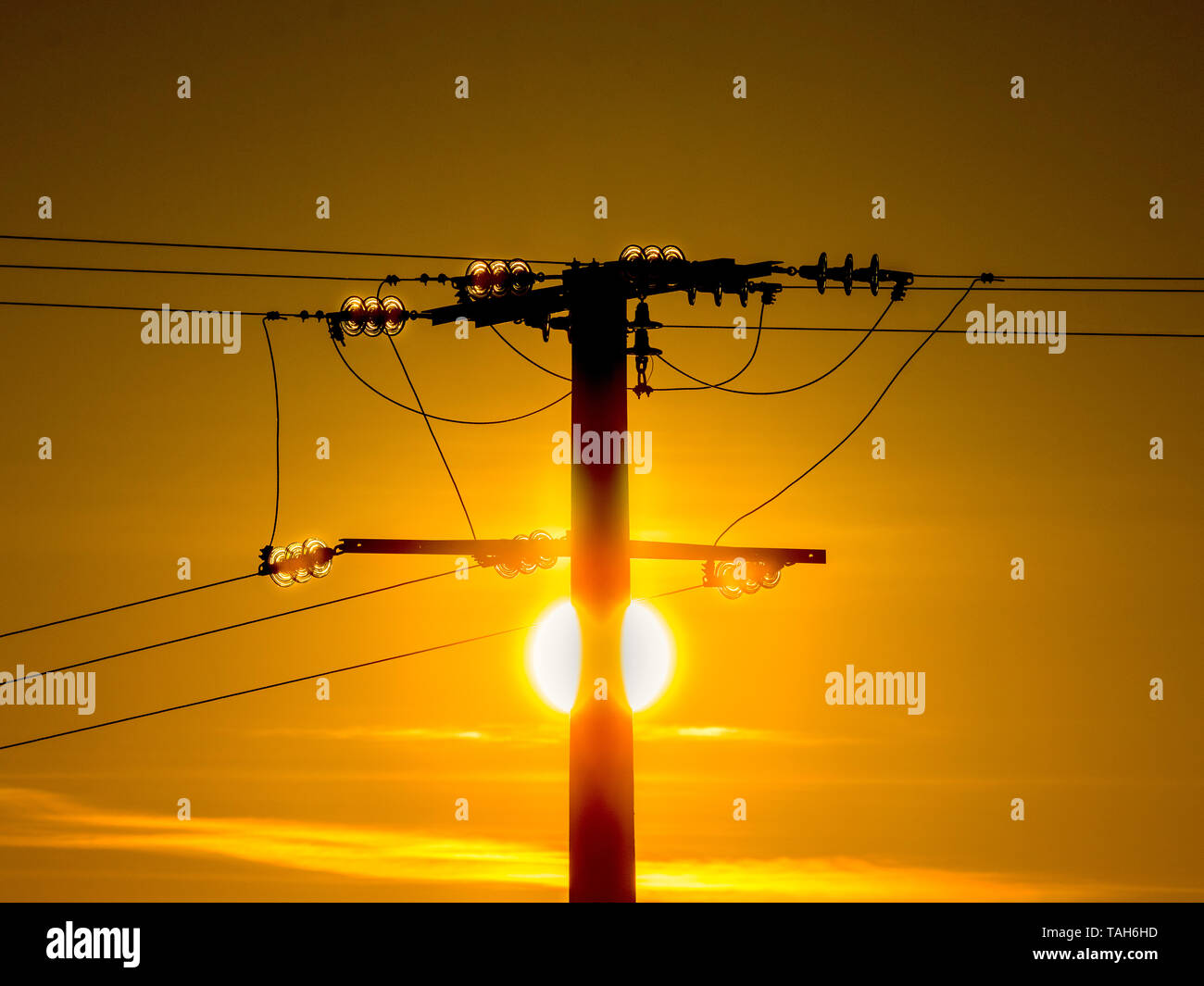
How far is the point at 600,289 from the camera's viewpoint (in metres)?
23.5

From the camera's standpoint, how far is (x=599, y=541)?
22.7 metres

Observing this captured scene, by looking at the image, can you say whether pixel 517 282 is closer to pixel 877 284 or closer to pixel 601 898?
pixel 877 284

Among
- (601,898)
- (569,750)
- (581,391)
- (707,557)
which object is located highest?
(581,391)

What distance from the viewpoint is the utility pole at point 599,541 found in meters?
22.4

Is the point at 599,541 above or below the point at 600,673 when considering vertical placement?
above

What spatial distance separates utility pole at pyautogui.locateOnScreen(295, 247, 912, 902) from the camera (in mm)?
22406
